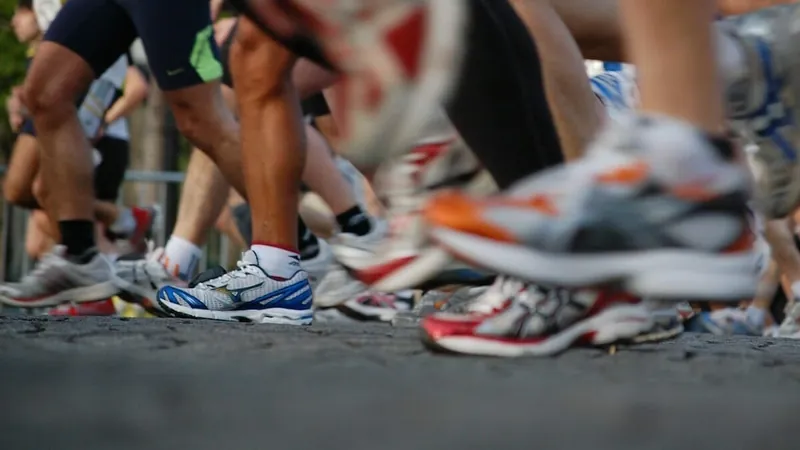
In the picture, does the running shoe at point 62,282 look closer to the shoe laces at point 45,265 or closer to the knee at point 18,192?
the shoe laces at point 45,265

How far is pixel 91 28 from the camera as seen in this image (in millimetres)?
4219

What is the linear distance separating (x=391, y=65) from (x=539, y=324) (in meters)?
0.68

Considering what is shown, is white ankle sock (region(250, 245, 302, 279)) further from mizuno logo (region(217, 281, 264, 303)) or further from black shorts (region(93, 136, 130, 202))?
black shorts (region(93, 136, 130, 202))

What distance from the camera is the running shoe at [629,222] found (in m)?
1.55

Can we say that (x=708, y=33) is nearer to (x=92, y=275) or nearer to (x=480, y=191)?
(x=480, y=191)

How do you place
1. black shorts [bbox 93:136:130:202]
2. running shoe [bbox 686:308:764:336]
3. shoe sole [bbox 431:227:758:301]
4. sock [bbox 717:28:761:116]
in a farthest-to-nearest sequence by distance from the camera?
black shorts [bbox 93:136:130:202], running shoe [bbox 686:308:764:336], sock [bbox 717:28:761:116], shoe sole [bbox 431:227:758:301]

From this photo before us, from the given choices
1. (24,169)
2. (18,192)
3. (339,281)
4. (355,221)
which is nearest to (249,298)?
(339,281)

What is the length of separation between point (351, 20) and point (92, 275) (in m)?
3.17

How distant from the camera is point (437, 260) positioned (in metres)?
1.63

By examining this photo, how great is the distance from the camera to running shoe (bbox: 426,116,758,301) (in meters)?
1.55

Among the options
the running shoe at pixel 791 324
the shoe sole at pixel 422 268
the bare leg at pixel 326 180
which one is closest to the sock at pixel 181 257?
the bare leg at pixel 326 180

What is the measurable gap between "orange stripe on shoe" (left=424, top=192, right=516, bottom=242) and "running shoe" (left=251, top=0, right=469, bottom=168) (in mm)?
230

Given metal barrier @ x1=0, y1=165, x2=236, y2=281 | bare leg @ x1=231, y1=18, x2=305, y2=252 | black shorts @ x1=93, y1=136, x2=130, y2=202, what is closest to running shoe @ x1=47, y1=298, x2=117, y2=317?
bare leg @ x1=231, y1=18, x2=305, y2=252

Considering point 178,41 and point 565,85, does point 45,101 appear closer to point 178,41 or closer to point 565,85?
point 178,41
